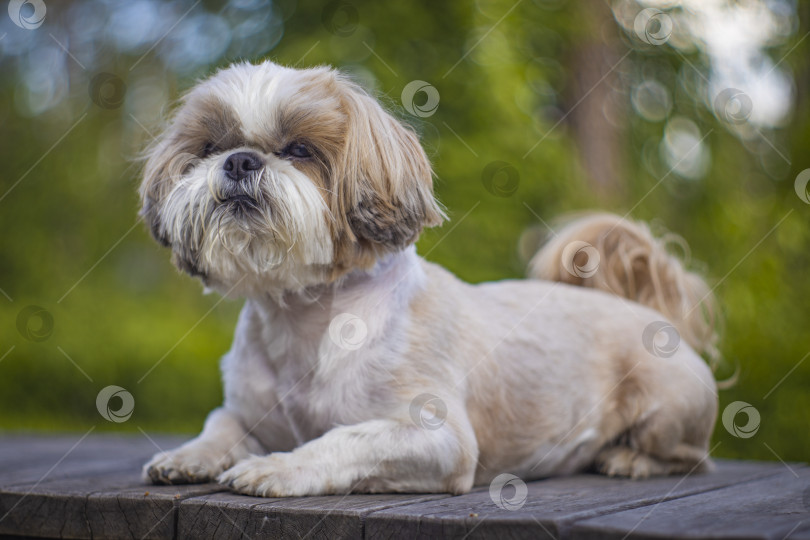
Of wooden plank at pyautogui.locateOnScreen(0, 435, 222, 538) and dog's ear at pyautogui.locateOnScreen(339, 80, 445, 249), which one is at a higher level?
dog's ear at pyautogui.locateOnScreen(339, 80, 445, 249)

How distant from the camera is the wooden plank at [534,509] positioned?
2221 mm

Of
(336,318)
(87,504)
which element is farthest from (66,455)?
(336,318)

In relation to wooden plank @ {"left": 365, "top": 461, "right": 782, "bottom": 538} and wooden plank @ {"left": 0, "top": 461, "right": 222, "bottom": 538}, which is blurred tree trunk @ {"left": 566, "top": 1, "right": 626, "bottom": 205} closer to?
wooden plank @ {"left": 365, "top": 461, "right": 782, "bottom": 538}

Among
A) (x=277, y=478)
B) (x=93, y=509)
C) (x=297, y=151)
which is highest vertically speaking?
(x=297, y=151)

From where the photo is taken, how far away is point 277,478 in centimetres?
279

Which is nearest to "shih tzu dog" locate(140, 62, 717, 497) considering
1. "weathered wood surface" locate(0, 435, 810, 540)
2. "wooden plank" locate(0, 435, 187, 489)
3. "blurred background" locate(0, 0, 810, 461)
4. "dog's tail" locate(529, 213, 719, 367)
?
"weathered wood surface" locate(0, 435, 810, 540)

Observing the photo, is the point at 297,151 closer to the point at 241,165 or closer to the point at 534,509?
the point at 241,165

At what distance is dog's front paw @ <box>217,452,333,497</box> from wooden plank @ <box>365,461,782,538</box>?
0.39 m

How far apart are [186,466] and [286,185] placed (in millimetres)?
1139

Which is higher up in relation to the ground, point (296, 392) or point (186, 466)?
point (296, 392)

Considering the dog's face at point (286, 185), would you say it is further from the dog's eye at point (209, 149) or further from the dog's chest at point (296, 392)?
the dog's chest at point (296, 392)

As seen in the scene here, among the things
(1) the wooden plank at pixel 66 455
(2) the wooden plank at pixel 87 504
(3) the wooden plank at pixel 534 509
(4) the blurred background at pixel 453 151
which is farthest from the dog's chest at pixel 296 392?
(4) the blurred background at pixel 453 151

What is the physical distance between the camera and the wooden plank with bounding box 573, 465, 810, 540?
2.01m

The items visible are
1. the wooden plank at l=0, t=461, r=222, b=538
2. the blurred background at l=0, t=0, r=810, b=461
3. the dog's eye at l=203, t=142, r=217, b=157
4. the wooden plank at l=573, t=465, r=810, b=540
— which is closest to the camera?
the wooden plank at l=573, t=465, r=810, b=540
